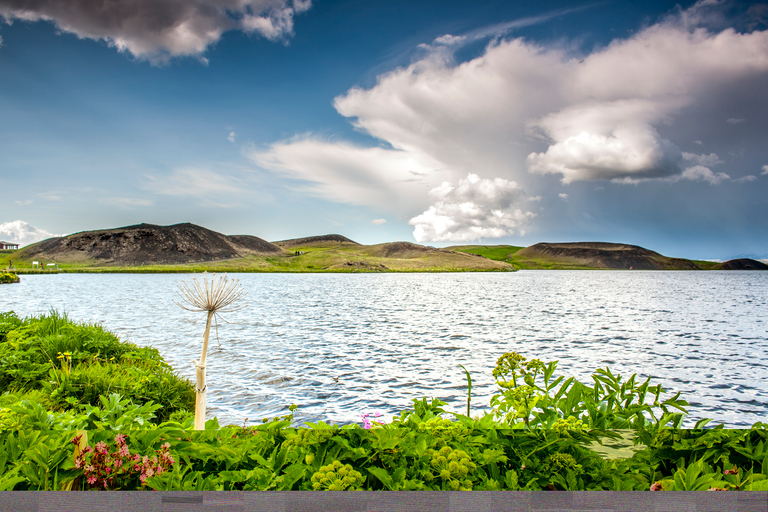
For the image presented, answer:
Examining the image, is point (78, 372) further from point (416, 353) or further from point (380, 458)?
point (416, 353)

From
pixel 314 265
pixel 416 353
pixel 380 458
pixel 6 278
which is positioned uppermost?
pixel 314 265

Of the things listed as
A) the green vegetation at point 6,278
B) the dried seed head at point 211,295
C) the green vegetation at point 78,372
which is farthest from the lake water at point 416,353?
the green vegetation at point 6,278

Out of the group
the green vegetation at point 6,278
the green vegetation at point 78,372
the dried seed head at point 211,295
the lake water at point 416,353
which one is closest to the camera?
the dried seed head at point 211,295

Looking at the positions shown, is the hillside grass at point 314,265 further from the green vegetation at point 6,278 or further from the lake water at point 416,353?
the lake water at point 416,353

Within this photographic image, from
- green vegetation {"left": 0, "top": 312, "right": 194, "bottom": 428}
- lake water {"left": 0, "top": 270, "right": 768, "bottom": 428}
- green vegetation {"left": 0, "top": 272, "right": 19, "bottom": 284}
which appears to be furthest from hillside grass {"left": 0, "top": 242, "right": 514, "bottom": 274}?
green vegetation {"left": 0, "top": 312, "right": 194, "bottom": 428}

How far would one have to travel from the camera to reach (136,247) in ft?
521

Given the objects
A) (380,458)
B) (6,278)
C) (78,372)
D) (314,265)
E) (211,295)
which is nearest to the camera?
(380,458)

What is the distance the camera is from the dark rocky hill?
5851 inches

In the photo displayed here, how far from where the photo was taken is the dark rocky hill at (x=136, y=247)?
5851 inches

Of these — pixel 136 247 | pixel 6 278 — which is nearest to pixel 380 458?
pixel 6 278

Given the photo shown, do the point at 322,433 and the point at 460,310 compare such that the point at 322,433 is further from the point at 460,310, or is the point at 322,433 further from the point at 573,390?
the point at 460,310

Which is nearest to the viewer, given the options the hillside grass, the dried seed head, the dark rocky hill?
the dried seed head

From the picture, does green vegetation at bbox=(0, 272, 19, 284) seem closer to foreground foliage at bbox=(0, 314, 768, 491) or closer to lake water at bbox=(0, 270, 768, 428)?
lake water at bbox=(0, 270, 768, 428)

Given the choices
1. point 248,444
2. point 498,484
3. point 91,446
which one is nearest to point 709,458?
point 498,484
